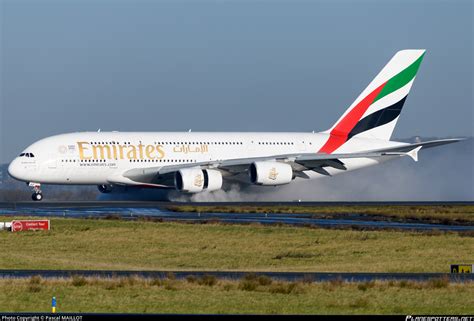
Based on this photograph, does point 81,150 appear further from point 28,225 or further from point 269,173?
point 28,225

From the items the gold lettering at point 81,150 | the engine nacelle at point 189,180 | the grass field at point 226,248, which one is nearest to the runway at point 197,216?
the engine nacelle at point 189,180

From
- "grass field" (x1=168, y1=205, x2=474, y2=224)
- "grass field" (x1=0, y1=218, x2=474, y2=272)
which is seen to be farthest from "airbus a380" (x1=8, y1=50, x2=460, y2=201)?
"grass field" (x1=0, y1=218, x2=474, y2=272)

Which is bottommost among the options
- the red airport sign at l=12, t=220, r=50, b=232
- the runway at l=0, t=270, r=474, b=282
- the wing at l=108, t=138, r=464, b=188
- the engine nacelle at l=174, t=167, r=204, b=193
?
the runway at l=0, t=270, r=474, b=282

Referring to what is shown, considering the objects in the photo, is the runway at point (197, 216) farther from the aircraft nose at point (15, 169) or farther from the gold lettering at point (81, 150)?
the gold lettering at point (81, 150)

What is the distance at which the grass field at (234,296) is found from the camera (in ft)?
83.8

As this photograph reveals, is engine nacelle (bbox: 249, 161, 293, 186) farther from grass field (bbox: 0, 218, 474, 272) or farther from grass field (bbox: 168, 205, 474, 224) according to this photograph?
grass field (bbox: 0, 218, 474, 272)

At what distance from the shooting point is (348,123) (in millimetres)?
81438

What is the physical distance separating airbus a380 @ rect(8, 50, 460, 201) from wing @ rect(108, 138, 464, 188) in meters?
0.07

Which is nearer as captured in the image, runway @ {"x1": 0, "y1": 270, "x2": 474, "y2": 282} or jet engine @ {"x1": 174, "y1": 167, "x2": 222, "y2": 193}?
runway @ {"x1": 0, "y1": 270, "x2": 474, "y2": 282}

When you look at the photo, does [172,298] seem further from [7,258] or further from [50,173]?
[50,173]

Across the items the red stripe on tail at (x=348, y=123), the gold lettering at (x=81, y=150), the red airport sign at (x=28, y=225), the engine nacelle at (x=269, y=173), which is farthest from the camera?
the red stripe on tail at (x=348, y=123)

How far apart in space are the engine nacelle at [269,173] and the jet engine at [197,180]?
8.35 ft

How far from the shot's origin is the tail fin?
81.5m

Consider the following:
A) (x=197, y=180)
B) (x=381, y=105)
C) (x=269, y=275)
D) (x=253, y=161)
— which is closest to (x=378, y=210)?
(x=253, y=161)
